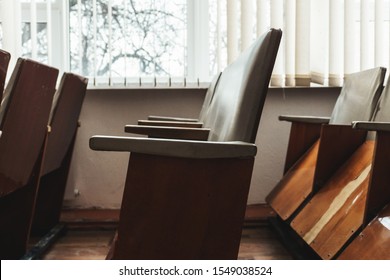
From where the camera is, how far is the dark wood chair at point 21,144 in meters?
1.59

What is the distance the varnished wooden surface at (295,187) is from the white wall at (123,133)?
16.8 inches

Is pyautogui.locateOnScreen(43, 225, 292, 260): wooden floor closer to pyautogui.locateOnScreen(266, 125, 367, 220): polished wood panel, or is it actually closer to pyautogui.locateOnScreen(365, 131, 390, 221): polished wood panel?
pyautogui.locateOnScreen(266, 125, 367, 220): polished wood panel

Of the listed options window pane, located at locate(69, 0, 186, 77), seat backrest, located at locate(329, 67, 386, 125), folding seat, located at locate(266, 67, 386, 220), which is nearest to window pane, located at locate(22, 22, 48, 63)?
window pane, located at locate(69, 0, 186, 77)

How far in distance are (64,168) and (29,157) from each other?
78 cm

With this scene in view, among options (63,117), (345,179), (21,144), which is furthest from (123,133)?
(345,179)

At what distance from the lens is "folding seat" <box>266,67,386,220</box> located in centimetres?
200

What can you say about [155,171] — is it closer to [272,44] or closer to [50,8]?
[272,44]

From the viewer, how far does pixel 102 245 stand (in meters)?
2.39

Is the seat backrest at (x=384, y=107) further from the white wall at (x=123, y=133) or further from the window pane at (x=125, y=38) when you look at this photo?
the window pane at (x=125, y=38)

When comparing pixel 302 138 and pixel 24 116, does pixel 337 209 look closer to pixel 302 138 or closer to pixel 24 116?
pixel 302 138

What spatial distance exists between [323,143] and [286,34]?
1075mm

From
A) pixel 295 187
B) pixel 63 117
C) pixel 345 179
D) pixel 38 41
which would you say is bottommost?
pixel 295 187

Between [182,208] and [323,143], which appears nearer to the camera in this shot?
[182,208]

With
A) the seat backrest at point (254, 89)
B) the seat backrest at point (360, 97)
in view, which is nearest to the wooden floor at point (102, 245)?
the seat backrest at point (360, 97)
